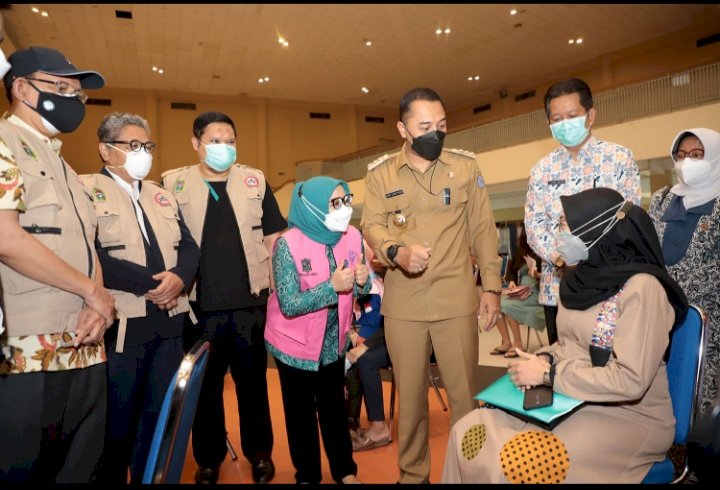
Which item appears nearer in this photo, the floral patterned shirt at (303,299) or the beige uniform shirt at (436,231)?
the floral patterned shirt at (303,299)

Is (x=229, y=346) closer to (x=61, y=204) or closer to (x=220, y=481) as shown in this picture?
(x=220, y=481)

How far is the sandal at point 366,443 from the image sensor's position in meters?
3.17

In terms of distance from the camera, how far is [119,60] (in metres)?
14.1

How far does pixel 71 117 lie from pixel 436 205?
1.53 meters

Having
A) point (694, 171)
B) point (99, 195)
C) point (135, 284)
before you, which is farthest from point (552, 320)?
point (99, 195)

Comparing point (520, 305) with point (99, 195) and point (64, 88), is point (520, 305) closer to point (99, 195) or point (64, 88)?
point (99, 195)

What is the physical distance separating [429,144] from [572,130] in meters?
0.74

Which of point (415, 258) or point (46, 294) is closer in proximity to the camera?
point (46, 294)

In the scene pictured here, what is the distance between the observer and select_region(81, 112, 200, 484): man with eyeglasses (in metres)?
2.18

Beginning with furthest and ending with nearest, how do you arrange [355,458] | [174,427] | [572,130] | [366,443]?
1. [366,443]
2. [355,458]
3. [572,130]
4. [174,427]

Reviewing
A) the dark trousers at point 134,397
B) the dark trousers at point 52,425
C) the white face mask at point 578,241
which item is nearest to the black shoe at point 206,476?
the dark trousers at point 134,397

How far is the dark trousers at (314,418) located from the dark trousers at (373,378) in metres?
Result: 0.86

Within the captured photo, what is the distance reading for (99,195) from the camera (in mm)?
2230

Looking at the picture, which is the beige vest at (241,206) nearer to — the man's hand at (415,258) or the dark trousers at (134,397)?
the dark trousers at (134,397)
